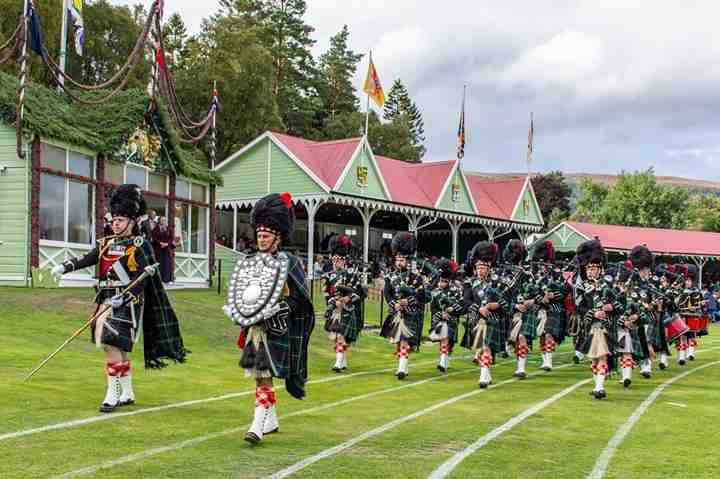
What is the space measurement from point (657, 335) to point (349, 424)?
9659mm

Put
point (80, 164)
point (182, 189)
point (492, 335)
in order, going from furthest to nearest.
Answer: point (182, 189) < point (80, 164) < point (492, 335)

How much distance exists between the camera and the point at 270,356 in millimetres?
7273

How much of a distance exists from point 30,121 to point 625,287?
14.6m

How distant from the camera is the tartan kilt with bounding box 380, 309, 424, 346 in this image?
42.6 feet

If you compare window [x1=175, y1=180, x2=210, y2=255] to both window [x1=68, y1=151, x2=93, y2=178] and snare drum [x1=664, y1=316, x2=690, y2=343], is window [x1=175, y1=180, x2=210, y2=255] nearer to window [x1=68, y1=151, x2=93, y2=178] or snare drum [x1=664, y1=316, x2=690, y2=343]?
window [x1=68, y1=151, x2=93, y2=178]

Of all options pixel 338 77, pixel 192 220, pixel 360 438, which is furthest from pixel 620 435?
pixel 338 77

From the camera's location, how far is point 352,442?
24.3 feet

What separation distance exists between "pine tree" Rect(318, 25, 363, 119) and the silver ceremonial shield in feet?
185

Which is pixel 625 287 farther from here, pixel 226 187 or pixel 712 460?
pixel 226 187

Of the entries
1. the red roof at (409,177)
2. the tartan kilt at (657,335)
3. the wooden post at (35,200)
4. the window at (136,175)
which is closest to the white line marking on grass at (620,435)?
the tartan kilt at (657,335)

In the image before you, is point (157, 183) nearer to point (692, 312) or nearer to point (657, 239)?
point (692, 312)

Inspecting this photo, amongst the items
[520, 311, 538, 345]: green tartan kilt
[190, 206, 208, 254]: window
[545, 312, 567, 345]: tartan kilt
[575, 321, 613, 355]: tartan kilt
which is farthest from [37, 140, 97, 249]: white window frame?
[575, 321, 613, 355]: tartan kilt

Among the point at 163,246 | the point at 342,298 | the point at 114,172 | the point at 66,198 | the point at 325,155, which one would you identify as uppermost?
the point at 325,155

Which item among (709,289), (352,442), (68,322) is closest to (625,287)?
(352,442)
